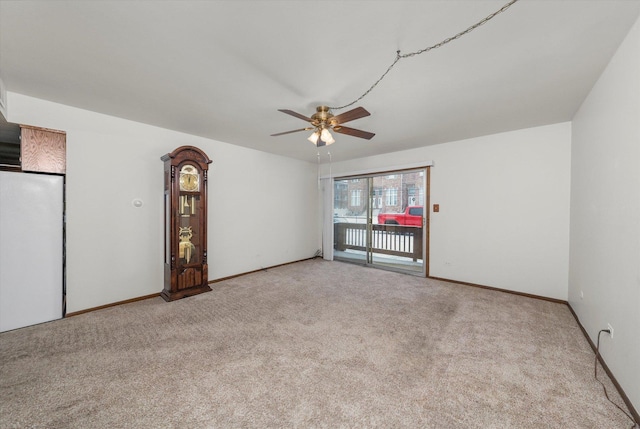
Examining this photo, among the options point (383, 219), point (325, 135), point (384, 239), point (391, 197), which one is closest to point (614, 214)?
point (325, 135)

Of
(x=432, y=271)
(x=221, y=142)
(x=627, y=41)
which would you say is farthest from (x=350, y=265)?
(x=627, y=41)

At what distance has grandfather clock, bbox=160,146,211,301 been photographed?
3293 millimetres

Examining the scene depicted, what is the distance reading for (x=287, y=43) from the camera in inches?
66.8

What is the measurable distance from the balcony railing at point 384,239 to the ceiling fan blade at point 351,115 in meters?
3.44

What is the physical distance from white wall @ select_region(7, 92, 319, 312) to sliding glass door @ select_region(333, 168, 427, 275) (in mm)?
2205

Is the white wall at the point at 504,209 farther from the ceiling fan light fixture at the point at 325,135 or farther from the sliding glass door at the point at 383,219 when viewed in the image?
the ceiling fan light fixture at the point at 325,135

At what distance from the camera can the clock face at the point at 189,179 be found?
3.40 m

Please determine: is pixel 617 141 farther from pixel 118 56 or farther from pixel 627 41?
pixel 118 56

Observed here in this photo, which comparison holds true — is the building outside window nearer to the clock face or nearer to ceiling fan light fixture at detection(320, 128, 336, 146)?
ceiling fan light fixture at detection(320, 128, 336, 146)

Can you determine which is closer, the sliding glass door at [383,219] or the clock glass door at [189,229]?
the clock glass door at [189,229]

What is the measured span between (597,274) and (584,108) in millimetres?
1739

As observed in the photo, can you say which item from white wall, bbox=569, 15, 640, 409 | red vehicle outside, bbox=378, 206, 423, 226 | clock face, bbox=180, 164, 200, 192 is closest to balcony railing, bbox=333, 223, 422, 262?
red vehicle outside, bbox=378, 206, 423, 226

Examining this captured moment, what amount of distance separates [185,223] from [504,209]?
15.4 feet

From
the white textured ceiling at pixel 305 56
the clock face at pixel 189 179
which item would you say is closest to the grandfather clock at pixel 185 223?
the clock face at pixel 189 179
